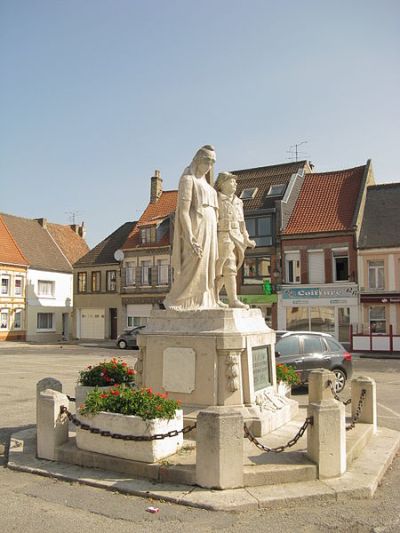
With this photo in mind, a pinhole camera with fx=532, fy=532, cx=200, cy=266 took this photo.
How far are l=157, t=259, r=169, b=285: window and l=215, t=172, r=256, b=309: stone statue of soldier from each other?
2960 centimetres

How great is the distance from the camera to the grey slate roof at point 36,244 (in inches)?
1735

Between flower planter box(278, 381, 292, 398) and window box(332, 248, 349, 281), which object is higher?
window box(332, 248, 349, 281)

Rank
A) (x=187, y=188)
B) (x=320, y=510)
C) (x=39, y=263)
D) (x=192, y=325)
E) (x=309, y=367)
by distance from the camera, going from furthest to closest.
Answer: (x=39, y=263), (x=309, y=367), (x=187, y=188), (x=192, y=325), (x=320, y=510)

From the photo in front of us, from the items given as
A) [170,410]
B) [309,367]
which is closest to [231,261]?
[170,410]

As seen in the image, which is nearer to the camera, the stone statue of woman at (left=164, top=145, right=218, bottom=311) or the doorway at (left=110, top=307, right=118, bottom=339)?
the stone statue of woman at (left=164, top=145, right=218, bottom=311)

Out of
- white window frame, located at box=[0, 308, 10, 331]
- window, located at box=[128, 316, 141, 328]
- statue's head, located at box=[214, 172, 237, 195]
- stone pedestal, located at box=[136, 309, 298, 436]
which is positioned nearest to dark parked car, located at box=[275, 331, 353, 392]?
stone pedestal, located at box=[136, 309, 298, 436]

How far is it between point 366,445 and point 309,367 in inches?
232

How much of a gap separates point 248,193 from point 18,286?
63.7 ft

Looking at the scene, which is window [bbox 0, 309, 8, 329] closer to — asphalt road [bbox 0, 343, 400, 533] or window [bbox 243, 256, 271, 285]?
window [bbox 243, 256, 271, 285]

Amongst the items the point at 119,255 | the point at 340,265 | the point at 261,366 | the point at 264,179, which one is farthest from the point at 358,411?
the point at 119,255

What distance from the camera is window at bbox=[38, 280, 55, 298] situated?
43938 mm

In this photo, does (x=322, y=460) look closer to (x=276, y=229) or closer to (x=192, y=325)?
(x=192, y=325)

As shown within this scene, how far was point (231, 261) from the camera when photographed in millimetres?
8500

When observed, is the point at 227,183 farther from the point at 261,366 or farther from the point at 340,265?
the point at 340,265
